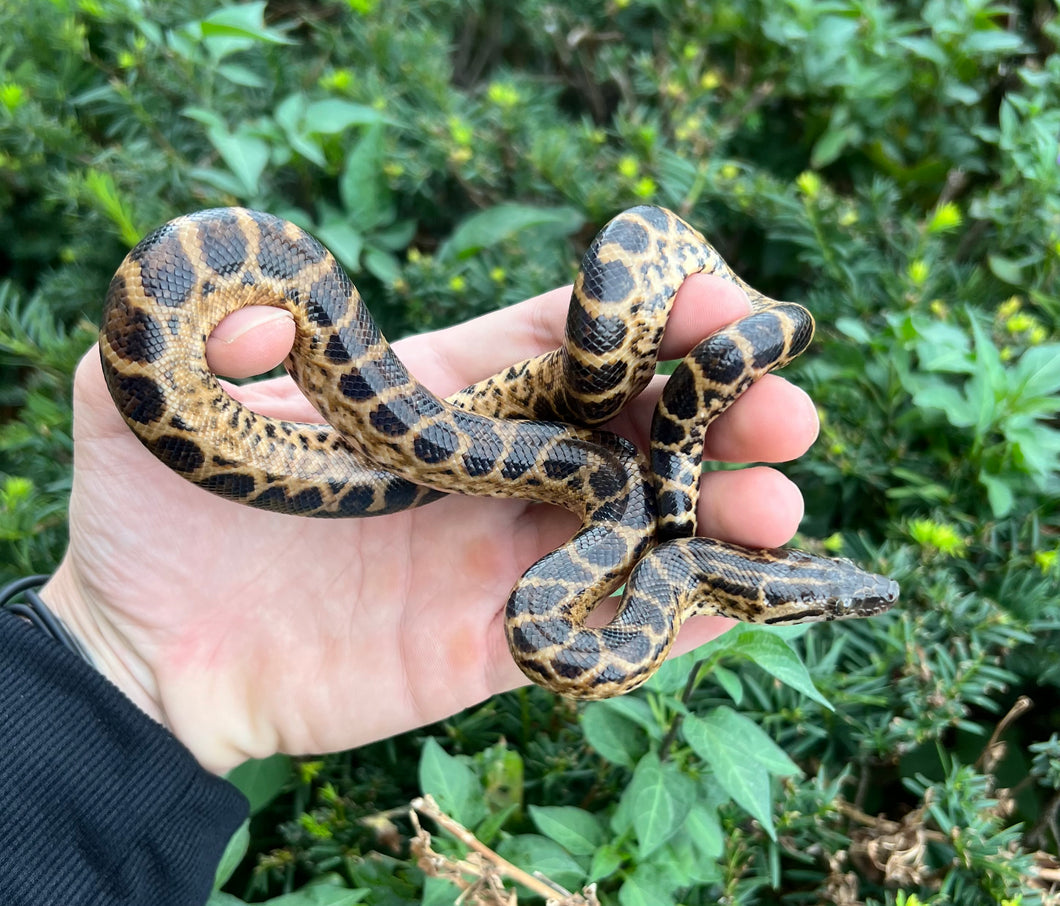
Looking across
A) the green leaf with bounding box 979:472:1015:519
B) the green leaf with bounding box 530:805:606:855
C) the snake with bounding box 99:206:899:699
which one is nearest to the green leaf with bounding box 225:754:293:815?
the snake with bounding box 99:206:899:699

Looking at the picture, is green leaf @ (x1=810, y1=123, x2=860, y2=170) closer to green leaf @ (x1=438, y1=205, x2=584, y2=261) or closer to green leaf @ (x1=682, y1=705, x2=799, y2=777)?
green leaf @ (x1=438, y1=205, x2=584, y2=261)

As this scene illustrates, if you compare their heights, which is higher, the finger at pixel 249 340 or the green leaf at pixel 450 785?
the finger at pixel 249 340

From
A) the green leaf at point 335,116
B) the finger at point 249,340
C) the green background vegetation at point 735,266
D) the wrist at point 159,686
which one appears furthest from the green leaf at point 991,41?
the wrist at point 159,686

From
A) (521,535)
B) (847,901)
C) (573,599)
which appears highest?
(573,599)

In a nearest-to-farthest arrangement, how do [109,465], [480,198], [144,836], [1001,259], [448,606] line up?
1. [144,836]
2. [109,465]
3. [448,606]
4. [1001,259]
5. [480,198]

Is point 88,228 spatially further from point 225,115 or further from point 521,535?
point 521,535

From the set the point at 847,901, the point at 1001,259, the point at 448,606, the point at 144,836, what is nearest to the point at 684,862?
the point at 847,901

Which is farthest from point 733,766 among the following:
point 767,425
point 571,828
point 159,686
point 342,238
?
point 342,238

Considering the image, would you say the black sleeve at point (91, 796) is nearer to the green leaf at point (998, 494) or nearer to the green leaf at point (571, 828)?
the green leaf at point (571, 828)
